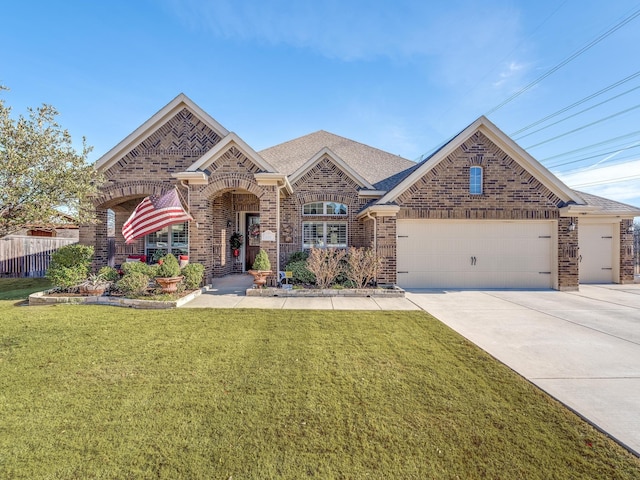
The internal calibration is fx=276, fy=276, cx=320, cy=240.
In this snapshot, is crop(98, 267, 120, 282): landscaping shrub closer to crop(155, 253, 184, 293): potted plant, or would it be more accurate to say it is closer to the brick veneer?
crop(155, 253, 184, 293): potted plant

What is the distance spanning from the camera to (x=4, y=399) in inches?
126

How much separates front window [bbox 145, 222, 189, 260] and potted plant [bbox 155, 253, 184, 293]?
384 centimetres

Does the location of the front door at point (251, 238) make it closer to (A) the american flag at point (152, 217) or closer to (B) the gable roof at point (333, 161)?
(B) the gable roof at point (333, 161)

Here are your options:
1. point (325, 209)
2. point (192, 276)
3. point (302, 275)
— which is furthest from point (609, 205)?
point (192, 276)

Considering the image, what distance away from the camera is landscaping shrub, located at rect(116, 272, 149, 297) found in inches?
309

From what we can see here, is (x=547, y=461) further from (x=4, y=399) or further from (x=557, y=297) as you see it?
(x=557, y=297)

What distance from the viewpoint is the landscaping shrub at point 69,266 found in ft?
26.5

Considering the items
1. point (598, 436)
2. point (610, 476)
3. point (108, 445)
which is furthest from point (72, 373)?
point (598, 436)

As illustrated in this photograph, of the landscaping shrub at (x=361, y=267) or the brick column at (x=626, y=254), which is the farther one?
the brick column at (x=626, y=254)

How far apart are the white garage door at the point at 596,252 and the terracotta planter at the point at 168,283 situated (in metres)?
15.5

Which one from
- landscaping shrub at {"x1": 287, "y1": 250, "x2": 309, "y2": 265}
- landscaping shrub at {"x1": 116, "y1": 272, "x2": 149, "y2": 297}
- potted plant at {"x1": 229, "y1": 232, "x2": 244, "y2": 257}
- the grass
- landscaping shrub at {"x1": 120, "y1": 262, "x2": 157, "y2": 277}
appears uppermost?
potted plant at {"x1": 229, "y1": 232, "x2": 244, "y2": 257}

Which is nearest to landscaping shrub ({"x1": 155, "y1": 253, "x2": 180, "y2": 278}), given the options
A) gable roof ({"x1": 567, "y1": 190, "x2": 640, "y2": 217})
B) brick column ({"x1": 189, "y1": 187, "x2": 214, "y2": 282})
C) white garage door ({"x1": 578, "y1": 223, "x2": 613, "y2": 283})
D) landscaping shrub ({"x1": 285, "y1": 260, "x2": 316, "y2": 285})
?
brick column ({"x1": 189, "y1": 187, "x2": 214, "y2": 282})

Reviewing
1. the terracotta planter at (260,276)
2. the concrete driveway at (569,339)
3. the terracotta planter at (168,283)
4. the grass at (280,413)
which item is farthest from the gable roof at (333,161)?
the grass at (280,413)

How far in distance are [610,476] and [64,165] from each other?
1061cm
